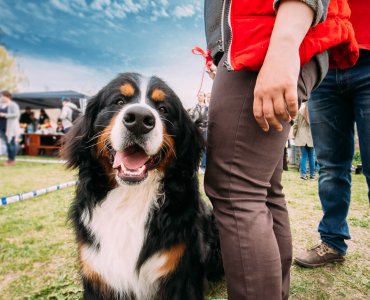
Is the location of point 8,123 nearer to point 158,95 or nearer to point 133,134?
point 158,95

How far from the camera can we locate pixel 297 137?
297 inches

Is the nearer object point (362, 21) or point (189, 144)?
point (362, 21)

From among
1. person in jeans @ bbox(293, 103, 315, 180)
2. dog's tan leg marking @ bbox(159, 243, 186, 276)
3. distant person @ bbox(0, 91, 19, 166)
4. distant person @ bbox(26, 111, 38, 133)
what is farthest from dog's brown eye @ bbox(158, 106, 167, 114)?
distant person @ bbox(26, 111, 38, 133)

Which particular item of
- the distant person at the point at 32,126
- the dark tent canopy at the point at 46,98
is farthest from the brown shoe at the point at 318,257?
the distant person at the point at 32,126

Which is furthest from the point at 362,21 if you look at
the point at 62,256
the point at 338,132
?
the point at 62,256

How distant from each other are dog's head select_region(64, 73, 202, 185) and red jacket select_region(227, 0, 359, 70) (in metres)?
0.67

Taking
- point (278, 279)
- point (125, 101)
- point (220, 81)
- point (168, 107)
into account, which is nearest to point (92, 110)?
point (125, 101)

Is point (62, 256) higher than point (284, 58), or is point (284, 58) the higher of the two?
point (284, 58)

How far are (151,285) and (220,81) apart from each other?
118 cm

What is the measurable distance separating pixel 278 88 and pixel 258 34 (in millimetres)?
215

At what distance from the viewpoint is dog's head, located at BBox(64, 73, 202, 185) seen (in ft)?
5.15

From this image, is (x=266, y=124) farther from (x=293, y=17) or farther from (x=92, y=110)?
(x=92, y=110)

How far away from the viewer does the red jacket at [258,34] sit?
0.98 m

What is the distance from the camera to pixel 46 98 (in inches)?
530
